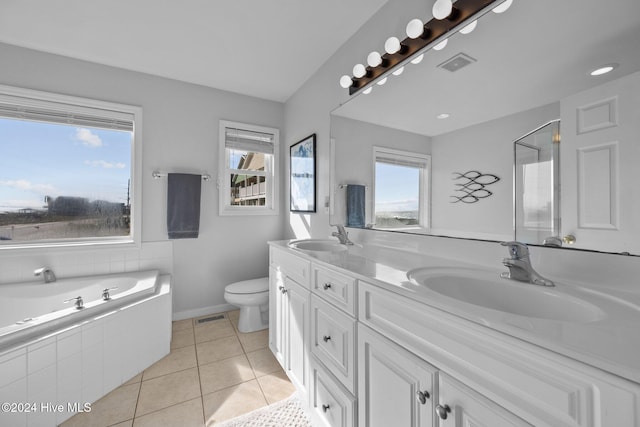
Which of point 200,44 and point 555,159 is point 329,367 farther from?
point 200,44

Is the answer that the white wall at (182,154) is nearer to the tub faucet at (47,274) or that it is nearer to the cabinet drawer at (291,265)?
the tub faucet at (47,274)

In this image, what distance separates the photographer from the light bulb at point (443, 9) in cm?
112

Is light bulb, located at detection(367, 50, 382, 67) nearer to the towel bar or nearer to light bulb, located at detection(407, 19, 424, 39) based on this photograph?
light bulb, located at detection(407, 19, 424, 39)

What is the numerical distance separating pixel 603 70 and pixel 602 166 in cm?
29

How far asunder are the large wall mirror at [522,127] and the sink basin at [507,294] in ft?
0.68

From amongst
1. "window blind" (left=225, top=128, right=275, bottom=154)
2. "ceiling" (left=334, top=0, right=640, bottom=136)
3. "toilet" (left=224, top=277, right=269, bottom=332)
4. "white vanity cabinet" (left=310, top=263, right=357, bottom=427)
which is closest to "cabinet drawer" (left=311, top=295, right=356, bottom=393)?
"white vanity cabinet" (left=310, top=263, right=357, bottom=427)

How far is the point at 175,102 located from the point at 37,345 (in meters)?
2.18

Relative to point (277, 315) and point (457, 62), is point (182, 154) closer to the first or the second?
point (277, 315)

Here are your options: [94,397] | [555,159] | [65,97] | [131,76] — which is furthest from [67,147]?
[555,159]

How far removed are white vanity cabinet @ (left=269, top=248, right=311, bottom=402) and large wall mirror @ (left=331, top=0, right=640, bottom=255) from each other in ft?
2.11

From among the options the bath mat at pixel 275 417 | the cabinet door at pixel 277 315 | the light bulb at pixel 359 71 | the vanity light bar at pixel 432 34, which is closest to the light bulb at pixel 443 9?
the vanity light bar at pixel 432 34

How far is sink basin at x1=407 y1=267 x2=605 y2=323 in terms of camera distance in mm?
688

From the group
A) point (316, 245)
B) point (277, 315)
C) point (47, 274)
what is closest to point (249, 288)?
point (277, 315)

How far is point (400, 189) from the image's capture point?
1474mm
